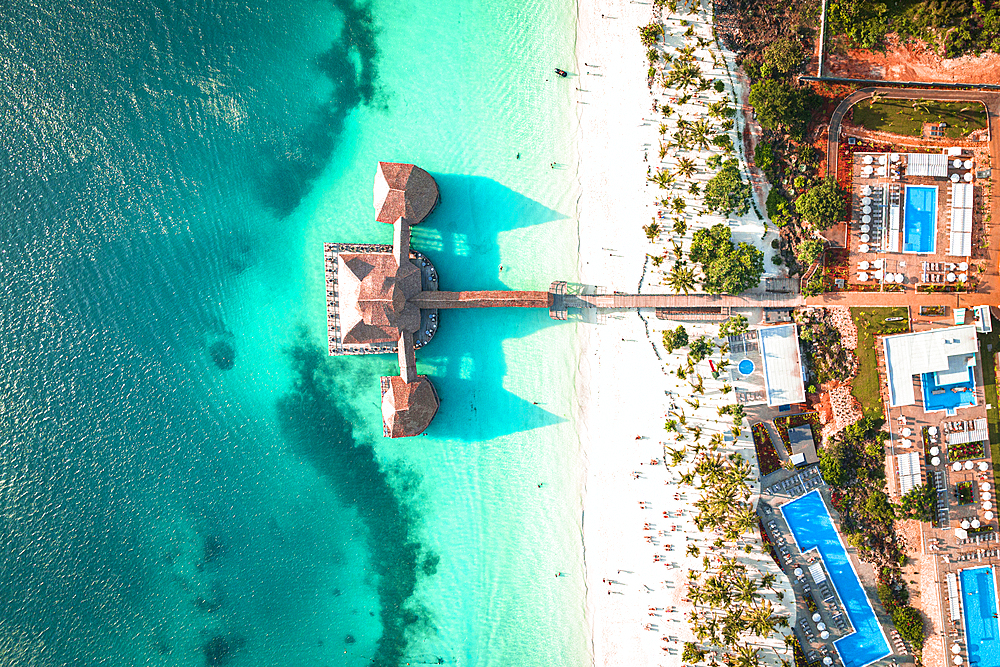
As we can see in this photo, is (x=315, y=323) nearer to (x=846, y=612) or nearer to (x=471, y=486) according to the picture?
(x=471, y=486)

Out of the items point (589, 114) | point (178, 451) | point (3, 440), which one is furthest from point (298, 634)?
point (589, 114)

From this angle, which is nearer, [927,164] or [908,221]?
[927,164]

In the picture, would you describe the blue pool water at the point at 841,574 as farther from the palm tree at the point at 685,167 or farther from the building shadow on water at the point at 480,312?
the palm tree at the point at 685,167

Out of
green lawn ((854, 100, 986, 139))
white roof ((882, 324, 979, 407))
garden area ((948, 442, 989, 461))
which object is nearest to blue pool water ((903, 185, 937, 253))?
green lawn ((854, 100, 986, 139))

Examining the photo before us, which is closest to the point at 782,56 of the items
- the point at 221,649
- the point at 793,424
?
the point at 793,424

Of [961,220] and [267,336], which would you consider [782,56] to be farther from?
[267,336]

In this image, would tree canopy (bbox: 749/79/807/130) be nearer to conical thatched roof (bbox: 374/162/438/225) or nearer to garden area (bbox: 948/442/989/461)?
conical thatched roof (bbox: 374/162/438/225)

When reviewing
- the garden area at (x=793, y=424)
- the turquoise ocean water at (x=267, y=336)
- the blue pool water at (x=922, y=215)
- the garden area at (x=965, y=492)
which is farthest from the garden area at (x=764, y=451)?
the blue pool water at (x=922, y=215)
